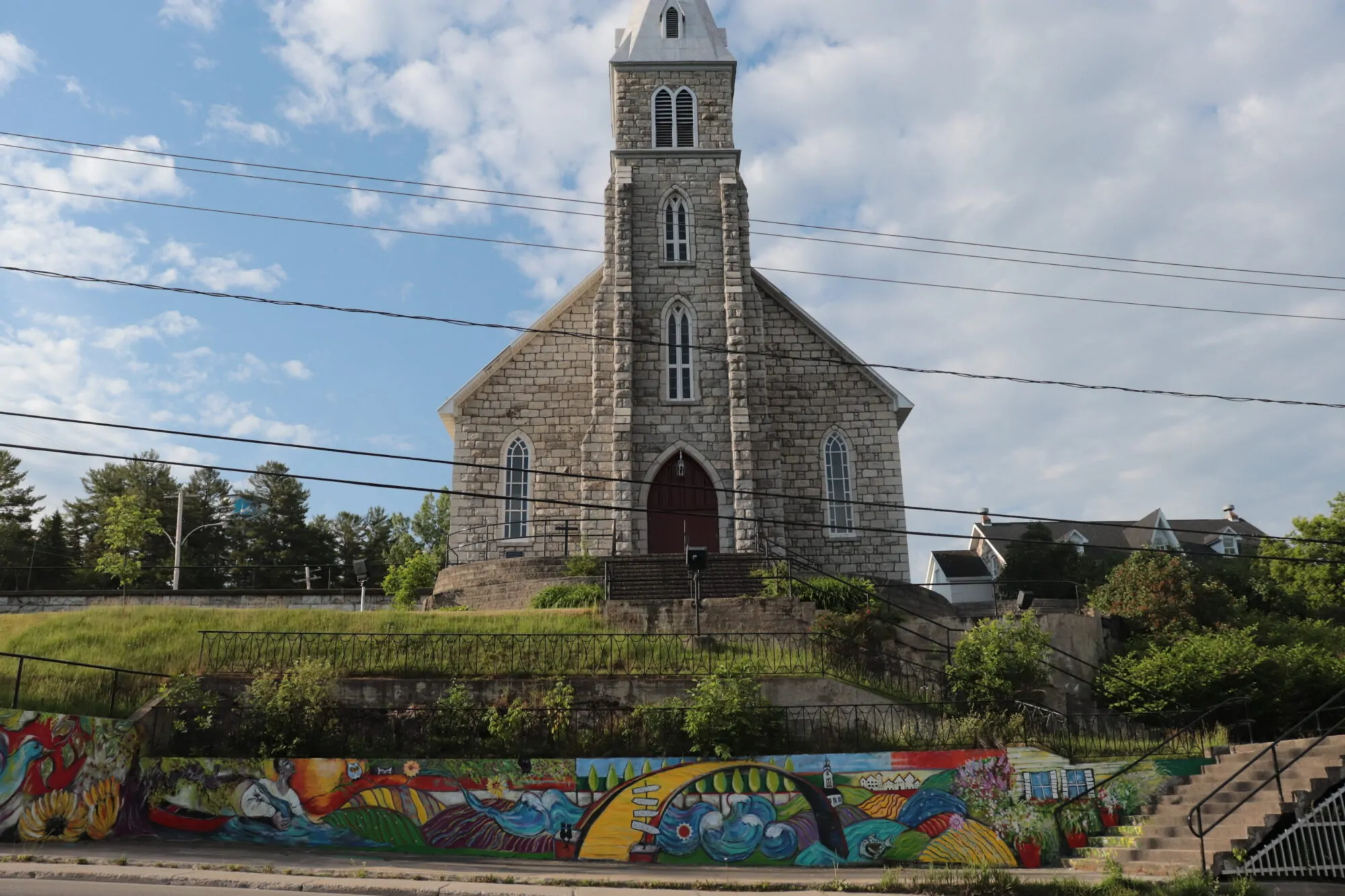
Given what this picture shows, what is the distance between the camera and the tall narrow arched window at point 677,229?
2961 cm

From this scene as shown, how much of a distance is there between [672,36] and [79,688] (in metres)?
23.7

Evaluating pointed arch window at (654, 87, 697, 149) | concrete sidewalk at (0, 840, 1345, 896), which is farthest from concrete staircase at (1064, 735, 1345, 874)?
pointed arch window at (654, 87, 697, 149)

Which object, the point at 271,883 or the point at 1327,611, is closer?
the point at 271,883

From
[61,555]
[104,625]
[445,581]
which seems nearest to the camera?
[104,625]

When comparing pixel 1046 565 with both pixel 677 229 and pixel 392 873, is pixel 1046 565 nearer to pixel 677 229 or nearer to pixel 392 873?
pixel 677 229

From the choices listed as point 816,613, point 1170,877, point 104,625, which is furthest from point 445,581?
point 1170,877

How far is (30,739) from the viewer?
14.1 m

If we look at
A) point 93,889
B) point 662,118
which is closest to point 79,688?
point 93,889

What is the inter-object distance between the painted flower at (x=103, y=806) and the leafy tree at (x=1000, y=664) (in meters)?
13.1

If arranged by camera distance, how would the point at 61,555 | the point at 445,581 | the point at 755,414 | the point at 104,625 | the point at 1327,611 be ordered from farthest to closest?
the point at 61,555, the point at 1327,611, the point at 755,414, the point at 445,581, the point at 104,625

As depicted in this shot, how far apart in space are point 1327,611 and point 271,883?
31.3 m

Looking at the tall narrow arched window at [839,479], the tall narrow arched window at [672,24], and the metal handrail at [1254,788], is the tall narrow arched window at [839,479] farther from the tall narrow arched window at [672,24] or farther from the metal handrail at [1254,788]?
the metal handrail at [1254,788]

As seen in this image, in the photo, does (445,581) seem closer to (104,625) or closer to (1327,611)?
(104,625)

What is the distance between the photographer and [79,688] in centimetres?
1716
